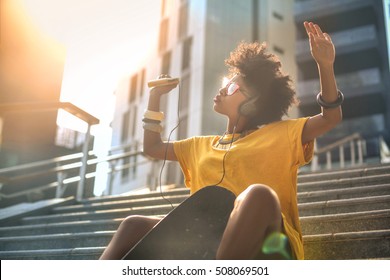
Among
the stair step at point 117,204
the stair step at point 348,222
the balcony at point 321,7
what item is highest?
the balcony at point 321,7

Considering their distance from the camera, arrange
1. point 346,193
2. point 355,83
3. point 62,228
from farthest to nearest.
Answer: point 355,83 < point 62,228 < point 346,193

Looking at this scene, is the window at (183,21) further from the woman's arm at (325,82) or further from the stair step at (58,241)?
the woman's arm at (325,82)

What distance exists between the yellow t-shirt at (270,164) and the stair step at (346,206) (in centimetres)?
115

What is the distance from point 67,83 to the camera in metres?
4.50

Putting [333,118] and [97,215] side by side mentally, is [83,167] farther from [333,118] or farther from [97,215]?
[333,118]

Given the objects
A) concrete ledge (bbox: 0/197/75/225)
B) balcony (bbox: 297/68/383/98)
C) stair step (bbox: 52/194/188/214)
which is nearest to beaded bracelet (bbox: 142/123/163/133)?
stair step (bbox: 52/194/188/214)

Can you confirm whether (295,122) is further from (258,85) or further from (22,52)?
(22,52)

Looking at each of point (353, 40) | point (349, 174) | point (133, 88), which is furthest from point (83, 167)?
point (133, 88)

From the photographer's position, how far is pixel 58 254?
11.0 feet

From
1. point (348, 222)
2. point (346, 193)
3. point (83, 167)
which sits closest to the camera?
point (348, 222)

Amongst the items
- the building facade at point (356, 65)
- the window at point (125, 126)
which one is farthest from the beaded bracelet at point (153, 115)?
the window at point (125, 126)

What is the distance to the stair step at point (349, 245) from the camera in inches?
98.6

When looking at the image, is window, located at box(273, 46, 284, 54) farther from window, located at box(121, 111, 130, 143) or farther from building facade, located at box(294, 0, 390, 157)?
window, located at box(121, 111, 130, 143)

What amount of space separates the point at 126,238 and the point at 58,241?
171cm
